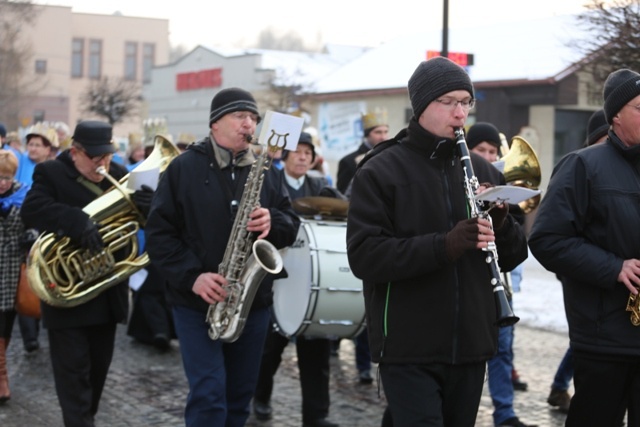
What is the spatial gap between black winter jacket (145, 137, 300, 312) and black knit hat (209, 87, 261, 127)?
7.9 inches

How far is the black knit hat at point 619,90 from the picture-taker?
4883 mm

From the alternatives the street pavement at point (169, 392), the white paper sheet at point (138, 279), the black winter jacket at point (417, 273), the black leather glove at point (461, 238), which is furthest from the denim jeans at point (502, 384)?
the white paper sheet at point (138, 279)

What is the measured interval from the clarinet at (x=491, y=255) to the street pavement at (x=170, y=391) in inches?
135

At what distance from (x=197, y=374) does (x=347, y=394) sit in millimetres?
3148

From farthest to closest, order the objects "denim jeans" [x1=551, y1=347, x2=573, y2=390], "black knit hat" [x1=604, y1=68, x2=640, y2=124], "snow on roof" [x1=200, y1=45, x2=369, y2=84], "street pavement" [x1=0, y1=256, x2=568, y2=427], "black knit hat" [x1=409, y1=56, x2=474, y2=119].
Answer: "snow on roof" [x1=200, y1=45, x2=369, y2=84], "denim jeans" [x1=551, y1=347, x2=573, y2=390], "street pavement" [x1=0, y1=256, x2=568, y2=427], "black knit hat" [x1=604, y1=68, x2=640, y2=124], "black knit hat" [x1=409, y1=56, x2=474, y2=119]

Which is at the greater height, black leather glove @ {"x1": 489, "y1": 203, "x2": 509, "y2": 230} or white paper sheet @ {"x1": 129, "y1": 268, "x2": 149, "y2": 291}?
black leather glove @ {"x1": 489, "y1": 203, "x2": 509, "y2": 230}

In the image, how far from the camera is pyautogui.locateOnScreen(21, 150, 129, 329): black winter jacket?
243 inches

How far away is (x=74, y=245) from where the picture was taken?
6.39m

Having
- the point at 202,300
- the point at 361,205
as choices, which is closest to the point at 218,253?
the point at 202,300

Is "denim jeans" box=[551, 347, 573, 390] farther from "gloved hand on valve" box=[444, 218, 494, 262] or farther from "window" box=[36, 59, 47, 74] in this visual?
"window" box=[36, 59, 47, 74]

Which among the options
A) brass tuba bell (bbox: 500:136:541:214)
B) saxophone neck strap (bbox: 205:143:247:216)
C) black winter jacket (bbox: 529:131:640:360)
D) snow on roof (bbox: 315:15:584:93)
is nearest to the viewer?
black winter jacket (bbox: 529:131:640:360)

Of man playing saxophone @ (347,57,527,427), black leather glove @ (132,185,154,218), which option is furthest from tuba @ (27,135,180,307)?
man playing saxophone @ (347,57,527,427)

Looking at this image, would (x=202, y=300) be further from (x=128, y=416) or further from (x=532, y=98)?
(x=532, y=98)

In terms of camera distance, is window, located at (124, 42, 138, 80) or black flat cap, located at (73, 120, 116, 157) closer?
black flat cap, located at (73, 120, 116, 157)
